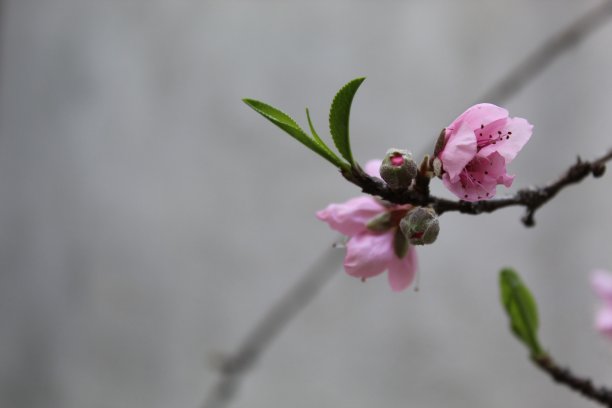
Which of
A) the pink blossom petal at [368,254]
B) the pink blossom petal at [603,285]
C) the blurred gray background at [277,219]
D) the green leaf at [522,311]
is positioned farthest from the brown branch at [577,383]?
the blurred gray background at [277,219]

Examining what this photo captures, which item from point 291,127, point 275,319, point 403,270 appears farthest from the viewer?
point 275,319

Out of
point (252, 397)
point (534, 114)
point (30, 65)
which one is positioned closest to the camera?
point (252, 397)

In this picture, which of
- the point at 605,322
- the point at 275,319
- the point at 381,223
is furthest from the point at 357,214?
the point at 275,319

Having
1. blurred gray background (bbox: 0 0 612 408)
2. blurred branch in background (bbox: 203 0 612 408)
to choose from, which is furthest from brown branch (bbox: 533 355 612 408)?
blurred gray background (bbox: 0 0 612 408)

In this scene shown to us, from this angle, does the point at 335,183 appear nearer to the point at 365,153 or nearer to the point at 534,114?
the point at 365,153

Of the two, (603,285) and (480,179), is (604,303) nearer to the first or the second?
(603,285)

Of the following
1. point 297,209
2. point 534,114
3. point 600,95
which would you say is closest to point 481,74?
point 534,114
